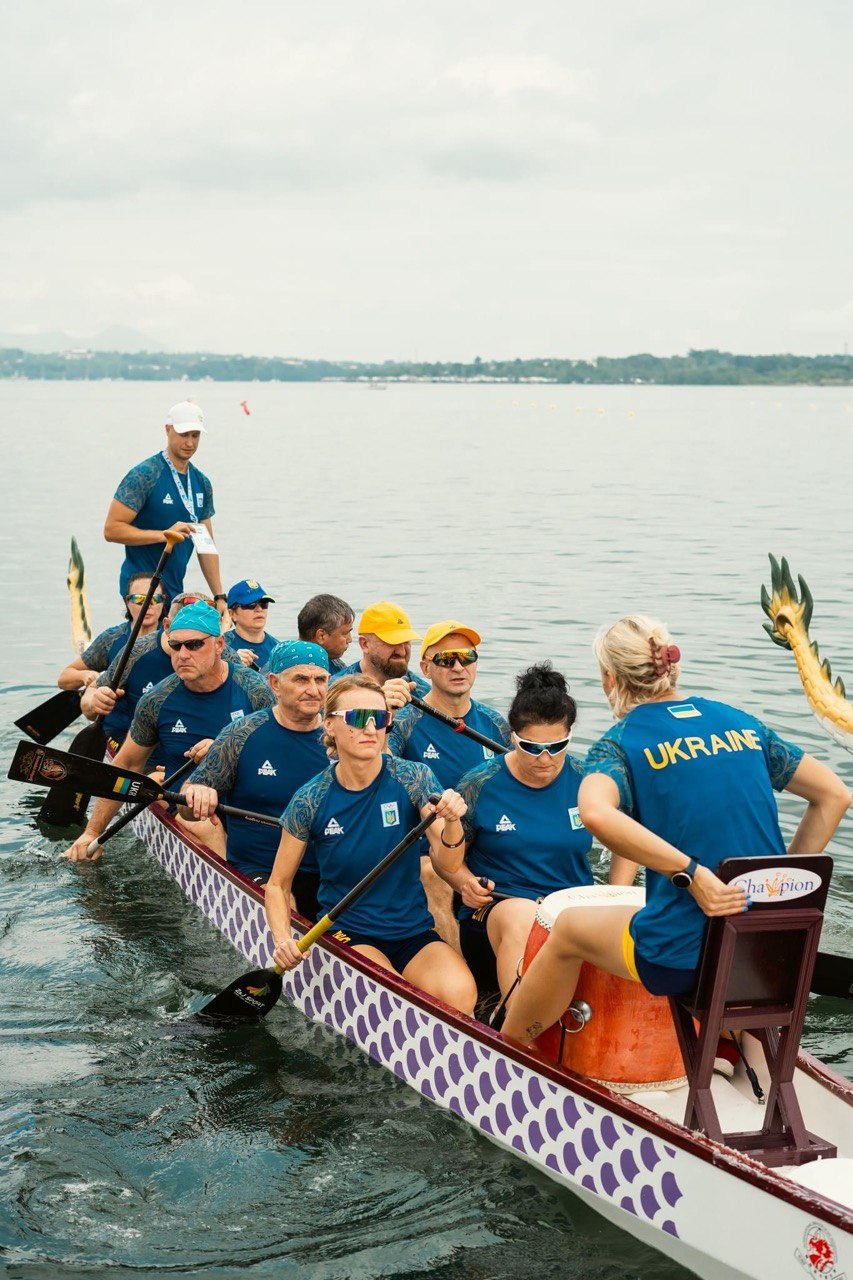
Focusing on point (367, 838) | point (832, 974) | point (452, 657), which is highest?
point (452, 657)

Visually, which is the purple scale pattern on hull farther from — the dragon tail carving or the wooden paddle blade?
the dragon tail carving

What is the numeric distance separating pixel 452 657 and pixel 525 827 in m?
1.29

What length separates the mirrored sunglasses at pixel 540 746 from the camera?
5625 millimetres

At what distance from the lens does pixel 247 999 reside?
6594 mm

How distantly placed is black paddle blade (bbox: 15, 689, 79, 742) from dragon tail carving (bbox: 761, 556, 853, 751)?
18.6ft

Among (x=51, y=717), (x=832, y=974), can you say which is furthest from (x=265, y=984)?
(x=51, y=717)

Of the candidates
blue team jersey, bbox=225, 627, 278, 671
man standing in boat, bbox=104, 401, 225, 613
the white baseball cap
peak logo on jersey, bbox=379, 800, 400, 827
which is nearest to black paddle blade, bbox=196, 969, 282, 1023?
peak logo on jersey, bbox=379, 800, 400, 827

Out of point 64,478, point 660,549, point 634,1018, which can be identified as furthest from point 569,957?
point 64,478

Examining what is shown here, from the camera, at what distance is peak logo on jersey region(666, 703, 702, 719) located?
4.21 m

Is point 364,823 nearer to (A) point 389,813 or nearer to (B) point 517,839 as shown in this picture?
(A) point 389,813

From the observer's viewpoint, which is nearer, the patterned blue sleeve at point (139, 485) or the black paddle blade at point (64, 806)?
the black paddle blade at point (64, 806)

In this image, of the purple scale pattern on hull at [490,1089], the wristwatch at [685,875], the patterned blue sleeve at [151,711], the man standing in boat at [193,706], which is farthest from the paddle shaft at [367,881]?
the patterned blue sleeve at [151,711]

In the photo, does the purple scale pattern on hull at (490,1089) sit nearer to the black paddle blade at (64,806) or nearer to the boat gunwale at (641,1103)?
the boat gunwale at (641,1103)

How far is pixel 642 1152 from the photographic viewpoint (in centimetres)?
452
